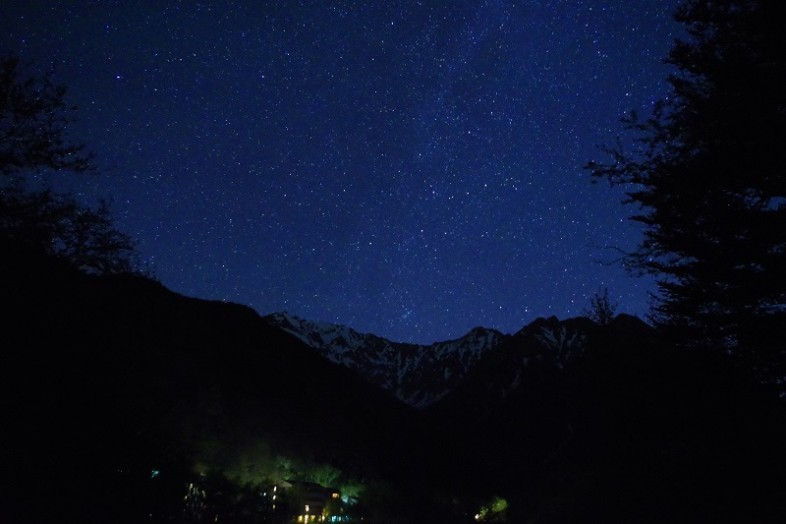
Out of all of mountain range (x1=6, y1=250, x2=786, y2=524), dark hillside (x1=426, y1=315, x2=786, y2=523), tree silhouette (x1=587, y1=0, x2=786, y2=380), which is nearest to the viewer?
tree silhouette (x1=587, y1=0, x2=786, y2=380)

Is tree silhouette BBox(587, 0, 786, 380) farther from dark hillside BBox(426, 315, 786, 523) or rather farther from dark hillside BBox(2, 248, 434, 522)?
dark hillside BBox(2, 248, 434, 522)

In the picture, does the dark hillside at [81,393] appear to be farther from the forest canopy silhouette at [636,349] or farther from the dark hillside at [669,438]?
the dark hillside at [669,438]

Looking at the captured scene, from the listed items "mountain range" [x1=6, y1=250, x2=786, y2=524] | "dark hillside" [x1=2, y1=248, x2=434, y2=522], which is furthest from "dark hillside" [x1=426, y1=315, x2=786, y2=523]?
"dark hillside" [x1=2, y1=248, x2=434, y2=522]

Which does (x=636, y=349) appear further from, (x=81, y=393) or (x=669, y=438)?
(x=81, y=393)

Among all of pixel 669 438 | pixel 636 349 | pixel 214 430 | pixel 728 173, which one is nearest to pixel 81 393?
pixel 728 173

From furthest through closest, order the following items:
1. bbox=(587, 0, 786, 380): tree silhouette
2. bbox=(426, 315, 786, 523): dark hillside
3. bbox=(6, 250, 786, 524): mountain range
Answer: bbox=(426, 315, 786, 523): dark hillside < bbox=(6, 250, 786, 524): mountain range < bbox=(587, 0, 786, 380): tree silhouette

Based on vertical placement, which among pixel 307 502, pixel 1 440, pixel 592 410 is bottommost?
pixel 307 502

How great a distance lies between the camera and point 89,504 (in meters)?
9.16

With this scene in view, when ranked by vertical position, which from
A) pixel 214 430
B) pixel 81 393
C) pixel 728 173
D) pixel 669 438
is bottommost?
pixel 214 430

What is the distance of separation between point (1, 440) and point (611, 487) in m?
19.9

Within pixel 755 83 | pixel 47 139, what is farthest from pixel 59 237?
pixel 755 83

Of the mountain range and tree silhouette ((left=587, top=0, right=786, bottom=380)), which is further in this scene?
the mountain range

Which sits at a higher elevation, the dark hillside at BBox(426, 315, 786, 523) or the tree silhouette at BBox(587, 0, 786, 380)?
the tree silhouette at BBox(587, 0, 786, 380)

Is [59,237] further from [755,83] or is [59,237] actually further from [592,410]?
[592,410]
